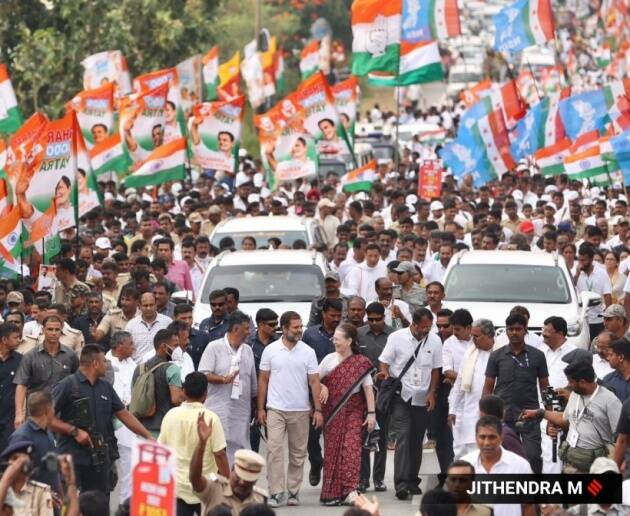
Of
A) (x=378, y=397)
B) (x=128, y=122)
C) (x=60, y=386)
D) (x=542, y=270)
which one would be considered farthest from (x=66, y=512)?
(x=128, y=122)

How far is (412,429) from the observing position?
51.7 ft

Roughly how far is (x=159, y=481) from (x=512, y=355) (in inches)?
233

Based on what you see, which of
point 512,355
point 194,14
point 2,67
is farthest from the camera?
point 194,14

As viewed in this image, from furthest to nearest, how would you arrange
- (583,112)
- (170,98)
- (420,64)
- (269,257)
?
(170,98)
(420,64)
(583,112)
(269,257)

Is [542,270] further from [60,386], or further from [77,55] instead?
[77,55]

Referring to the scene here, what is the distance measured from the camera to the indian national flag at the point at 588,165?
28219mm

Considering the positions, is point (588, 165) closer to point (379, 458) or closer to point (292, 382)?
point (379, 458)

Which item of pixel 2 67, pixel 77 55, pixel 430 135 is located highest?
pixel 2 67

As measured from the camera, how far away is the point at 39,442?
11.7 m

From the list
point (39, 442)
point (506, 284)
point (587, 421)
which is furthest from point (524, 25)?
point (39, 442)

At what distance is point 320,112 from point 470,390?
635 inches

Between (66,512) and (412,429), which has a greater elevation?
(66,512)

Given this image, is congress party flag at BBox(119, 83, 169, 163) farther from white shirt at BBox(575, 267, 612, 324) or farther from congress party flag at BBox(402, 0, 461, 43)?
white shirt at BBox(575, 267, 612, 324)

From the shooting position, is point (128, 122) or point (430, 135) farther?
point (430, 135)
